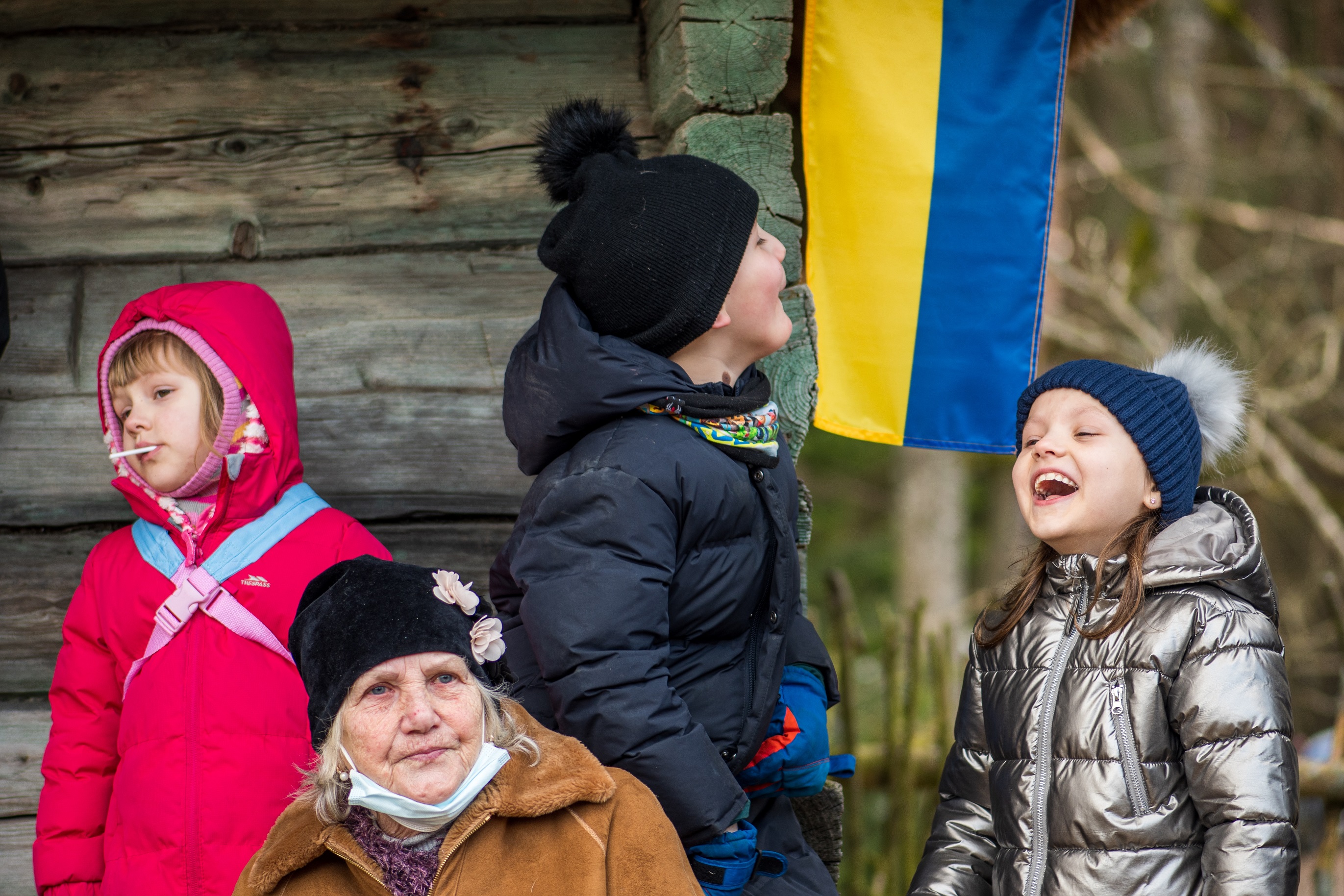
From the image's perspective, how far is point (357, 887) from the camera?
192 centimetres

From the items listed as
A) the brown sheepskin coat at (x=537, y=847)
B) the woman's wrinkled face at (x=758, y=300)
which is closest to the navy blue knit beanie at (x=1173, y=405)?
the woman's wrinkled face at (x=758, y=300)

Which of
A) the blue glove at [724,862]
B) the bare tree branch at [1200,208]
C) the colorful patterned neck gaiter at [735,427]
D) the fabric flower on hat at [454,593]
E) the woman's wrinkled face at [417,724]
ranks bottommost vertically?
the blue glove at [724,862]

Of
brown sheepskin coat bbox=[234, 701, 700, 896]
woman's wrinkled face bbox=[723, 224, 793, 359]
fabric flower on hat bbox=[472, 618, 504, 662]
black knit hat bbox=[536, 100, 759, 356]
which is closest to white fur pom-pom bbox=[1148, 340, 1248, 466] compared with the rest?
woman's wrinkled face bbox=[723, 224, 793, 359]

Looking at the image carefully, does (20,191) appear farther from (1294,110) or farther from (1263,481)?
(1294,110)

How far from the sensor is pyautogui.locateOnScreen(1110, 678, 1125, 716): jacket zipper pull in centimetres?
195

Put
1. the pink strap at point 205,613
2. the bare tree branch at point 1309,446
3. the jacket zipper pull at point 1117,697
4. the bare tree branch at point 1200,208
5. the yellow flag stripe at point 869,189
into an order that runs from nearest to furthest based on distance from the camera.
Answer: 1. the jacket zipper pull at point 1117,697
2. the pink strap at point 205,613
3. the yellow flag stripe at point 869,189
4. the bare tree branch at point 1309,446
5. the bare tree branch at point 1200,208

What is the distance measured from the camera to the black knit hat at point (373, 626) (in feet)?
6.33

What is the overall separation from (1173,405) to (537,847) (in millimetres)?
1352

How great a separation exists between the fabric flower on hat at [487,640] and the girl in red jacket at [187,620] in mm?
579

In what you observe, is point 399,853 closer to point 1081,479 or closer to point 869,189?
point 1081,479

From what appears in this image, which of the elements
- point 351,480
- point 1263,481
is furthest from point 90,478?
point 1263,481

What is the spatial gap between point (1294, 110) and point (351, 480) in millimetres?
8512

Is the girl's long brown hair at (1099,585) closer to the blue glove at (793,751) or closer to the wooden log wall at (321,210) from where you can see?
the blue glove at (793,751)

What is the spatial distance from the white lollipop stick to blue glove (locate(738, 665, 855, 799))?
4.51 feet
